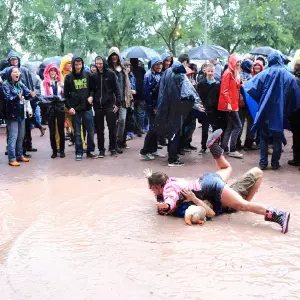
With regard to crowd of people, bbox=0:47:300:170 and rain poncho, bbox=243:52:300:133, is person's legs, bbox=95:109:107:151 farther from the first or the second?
rain poncho, bbox=243:52:300:133

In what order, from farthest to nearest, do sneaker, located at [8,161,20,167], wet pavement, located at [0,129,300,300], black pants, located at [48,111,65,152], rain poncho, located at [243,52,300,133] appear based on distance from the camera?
black pants, located at [48,111,65,152]
sneaker, located at [8,161,20,167]
rain poncho, located at [243,52,300,133]
wet pavement, located at [0,129,300,300]

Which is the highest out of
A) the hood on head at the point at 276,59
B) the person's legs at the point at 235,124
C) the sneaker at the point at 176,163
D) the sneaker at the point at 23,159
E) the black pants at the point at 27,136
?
the hood on head at the point at 276,59

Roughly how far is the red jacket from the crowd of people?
0.06ft

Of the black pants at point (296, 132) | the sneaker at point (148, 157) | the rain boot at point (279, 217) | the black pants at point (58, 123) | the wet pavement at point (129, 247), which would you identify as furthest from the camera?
the black pants at point (58, 123)

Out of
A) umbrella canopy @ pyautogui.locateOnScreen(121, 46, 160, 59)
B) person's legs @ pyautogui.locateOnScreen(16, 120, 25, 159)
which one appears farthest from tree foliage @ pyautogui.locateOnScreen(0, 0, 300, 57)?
person's legs @ pyautogui.locateOnScreen(16, 120, 25, 159)

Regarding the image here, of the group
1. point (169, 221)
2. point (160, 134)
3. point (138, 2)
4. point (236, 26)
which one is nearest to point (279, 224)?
point (169, 221)

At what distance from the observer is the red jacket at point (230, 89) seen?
27.3 feet

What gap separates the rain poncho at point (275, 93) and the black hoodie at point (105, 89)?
247 centimetres

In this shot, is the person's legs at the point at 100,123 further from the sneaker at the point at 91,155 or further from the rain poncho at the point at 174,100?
the rain poncho at the point at 174,100

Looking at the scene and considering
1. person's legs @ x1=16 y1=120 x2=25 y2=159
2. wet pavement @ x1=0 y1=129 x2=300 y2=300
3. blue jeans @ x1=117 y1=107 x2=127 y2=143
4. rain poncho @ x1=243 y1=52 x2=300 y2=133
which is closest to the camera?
wet pavement @ x1=0 y1=129 x2=300 y2=300

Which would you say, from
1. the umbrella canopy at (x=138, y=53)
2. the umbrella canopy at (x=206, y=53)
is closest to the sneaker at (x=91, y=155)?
the umbrella canopy at (x=138, y=53)

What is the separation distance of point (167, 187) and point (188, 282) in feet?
5.00

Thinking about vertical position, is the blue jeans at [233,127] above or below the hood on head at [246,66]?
below

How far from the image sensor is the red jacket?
328 inches
